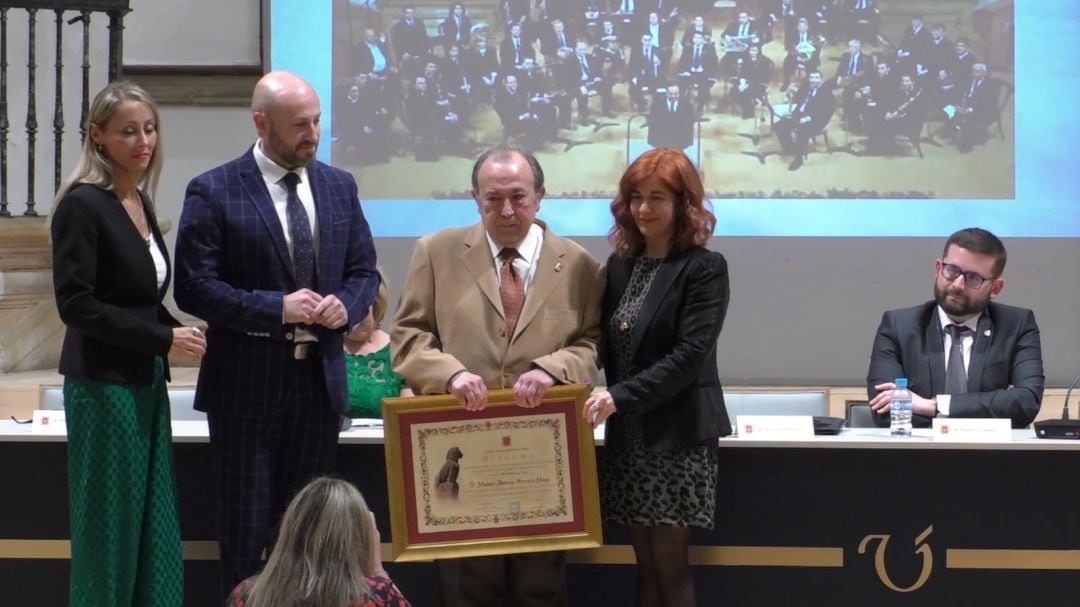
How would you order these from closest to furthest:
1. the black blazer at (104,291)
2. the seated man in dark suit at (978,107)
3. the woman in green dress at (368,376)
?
the black blazer at (104,291) < the woman in green dress at (368,376) < the seated man in dark suit at (978,107)

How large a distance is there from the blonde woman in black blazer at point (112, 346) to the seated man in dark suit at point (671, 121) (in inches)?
137

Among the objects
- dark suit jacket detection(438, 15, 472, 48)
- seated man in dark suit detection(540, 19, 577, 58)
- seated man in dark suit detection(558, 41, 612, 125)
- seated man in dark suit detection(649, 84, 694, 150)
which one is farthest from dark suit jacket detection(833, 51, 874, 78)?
dark suit jacket detection(438, 15, 472, 48)

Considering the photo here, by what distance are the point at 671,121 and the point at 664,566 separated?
3390 millimetres

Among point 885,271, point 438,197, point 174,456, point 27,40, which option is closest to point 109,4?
point 27,40

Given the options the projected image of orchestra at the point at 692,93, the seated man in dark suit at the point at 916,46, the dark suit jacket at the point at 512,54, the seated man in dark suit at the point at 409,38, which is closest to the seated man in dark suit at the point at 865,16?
the projected image of orchestra at the point at 692,93

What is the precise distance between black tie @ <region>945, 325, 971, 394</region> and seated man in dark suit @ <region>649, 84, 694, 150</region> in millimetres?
2417

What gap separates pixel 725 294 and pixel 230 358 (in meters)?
1.22

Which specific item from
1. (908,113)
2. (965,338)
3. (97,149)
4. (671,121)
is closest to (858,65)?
(908,113)

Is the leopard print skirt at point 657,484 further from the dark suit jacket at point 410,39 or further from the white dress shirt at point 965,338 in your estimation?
the dark suit jacket at point 410,39

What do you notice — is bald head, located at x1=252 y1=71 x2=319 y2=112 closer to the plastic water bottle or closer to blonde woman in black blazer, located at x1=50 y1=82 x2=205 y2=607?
blonde woman in black blazer, located at x1=50 y1=82 x2=205 y2=607

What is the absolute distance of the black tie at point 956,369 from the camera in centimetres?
418

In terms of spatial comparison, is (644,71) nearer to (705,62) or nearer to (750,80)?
(705,62)

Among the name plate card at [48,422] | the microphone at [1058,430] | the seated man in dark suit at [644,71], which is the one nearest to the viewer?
the microphone at [1058,430]

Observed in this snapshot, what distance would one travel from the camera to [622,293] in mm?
3453
